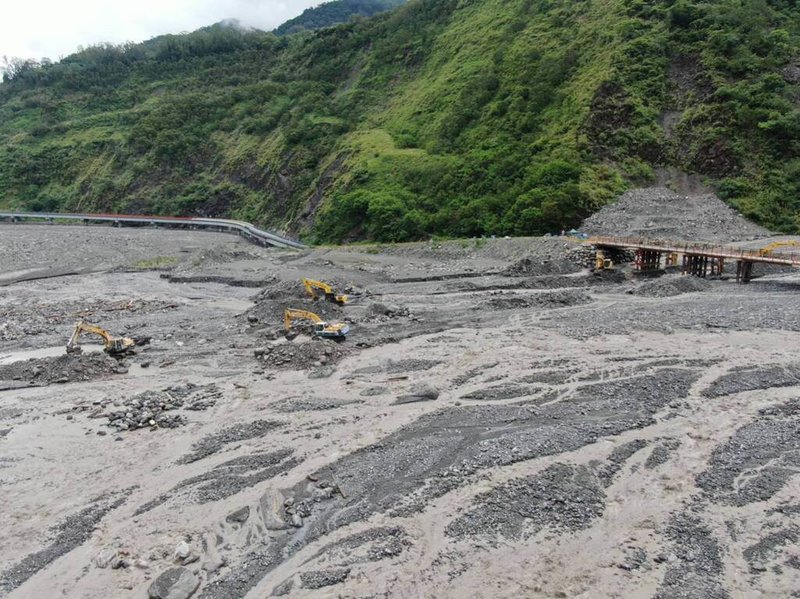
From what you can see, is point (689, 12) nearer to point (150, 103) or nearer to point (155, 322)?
point (155, 322)

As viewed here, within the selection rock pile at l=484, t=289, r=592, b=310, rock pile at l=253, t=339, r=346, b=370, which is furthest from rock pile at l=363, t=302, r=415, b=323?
rock pile at l=253, t=339, r=346, b=370

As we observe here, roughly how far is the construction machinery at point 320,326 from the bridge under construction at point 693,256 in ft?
73.0

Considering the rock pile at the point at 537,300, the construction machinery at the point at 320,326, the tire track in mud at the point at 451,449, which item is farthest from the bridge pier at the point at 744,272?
the construction machinery at the point at 320,326

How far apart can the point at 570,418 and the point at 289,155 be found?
72.7 metres

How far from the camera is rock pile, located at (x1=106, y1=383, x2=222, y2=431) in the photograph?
724 inches

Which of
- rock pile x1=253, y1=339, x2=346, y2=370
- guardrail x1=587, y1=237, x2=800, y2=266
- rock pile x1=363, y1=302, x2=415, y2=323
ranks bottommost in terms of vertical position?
rock pile x1=253, y1=339, x2=346, y2=370

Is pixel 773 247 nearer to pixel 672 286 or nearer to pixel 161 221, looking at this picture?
pixel 672 286

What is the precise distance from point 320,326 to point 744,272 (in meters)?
27.1

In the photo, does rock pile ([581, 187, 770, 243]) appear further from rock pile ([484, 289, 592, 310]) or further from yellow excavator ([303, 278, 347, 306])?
yellow excavator ([303, 278, 347, 306])

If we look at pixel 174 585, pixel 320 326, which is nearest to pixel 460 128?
pixel 320 326

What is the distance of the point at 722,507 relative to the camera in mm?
12758

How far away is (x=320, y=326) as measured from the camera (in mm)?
26312

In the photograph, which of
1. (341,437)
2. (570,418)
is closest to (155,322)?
(341,437)

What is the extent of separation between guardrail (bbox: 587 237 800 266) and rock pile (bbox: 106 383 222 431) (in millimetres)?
31209
